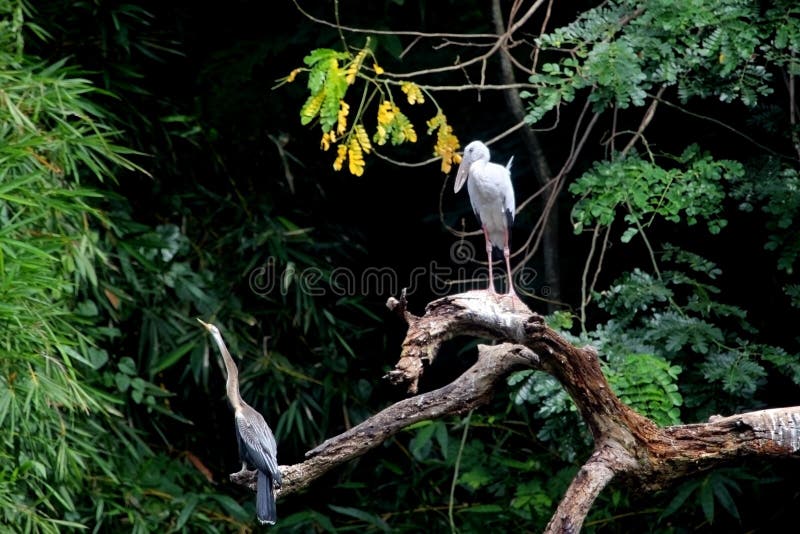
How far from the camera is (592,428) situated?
3635 mm

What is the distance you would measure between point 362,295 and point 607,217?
203cm

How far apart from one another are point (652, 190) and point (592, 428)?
1447 millimetres

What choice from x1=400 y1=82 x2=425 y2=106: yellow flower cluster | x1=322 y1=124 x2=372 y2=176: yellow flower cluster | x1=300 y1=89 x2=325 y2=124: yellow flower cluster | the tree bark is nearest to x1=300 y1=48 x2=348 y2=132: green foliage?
x1=300 y1=89 x2=325 y2=124: yellow flower cluster

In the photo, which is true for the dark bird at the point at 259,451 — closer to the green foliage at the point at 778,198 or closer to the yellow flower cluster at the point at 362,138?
the yellow flower cluster at the point at 362,138

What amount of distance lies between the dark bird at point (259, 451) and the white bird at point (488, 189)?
1.24 m

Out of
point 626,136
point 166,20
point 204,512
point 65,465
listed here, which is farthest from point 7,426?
point 626,136

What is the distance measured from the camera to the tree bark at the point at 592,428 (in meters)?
3.54

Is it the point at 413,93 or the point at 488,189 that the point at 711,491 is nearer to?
the point at 488,189

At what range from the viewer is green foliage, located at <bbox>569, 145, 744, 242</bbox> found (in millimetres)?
4676

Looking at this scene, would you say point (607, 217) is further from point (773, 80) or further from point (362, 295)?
point (362, 295)

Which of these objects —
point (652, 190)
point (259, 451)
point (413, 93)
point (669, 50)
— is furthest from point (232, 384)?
point (669, 50)

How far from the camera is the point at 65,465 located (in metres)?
5.04

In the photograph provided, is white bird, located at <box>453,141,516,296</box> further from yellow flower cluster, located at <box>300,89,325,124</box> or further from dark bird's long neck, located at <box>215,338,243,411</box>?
dark bird's long neck, located at <box>215,338,243,411</box>

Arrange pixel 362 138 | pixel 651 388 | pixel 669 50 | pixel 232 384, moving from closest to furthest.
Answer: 1. pixel 232 384
2. pixel 651 388
3. pixel 362 138
4. pixel 669 50
